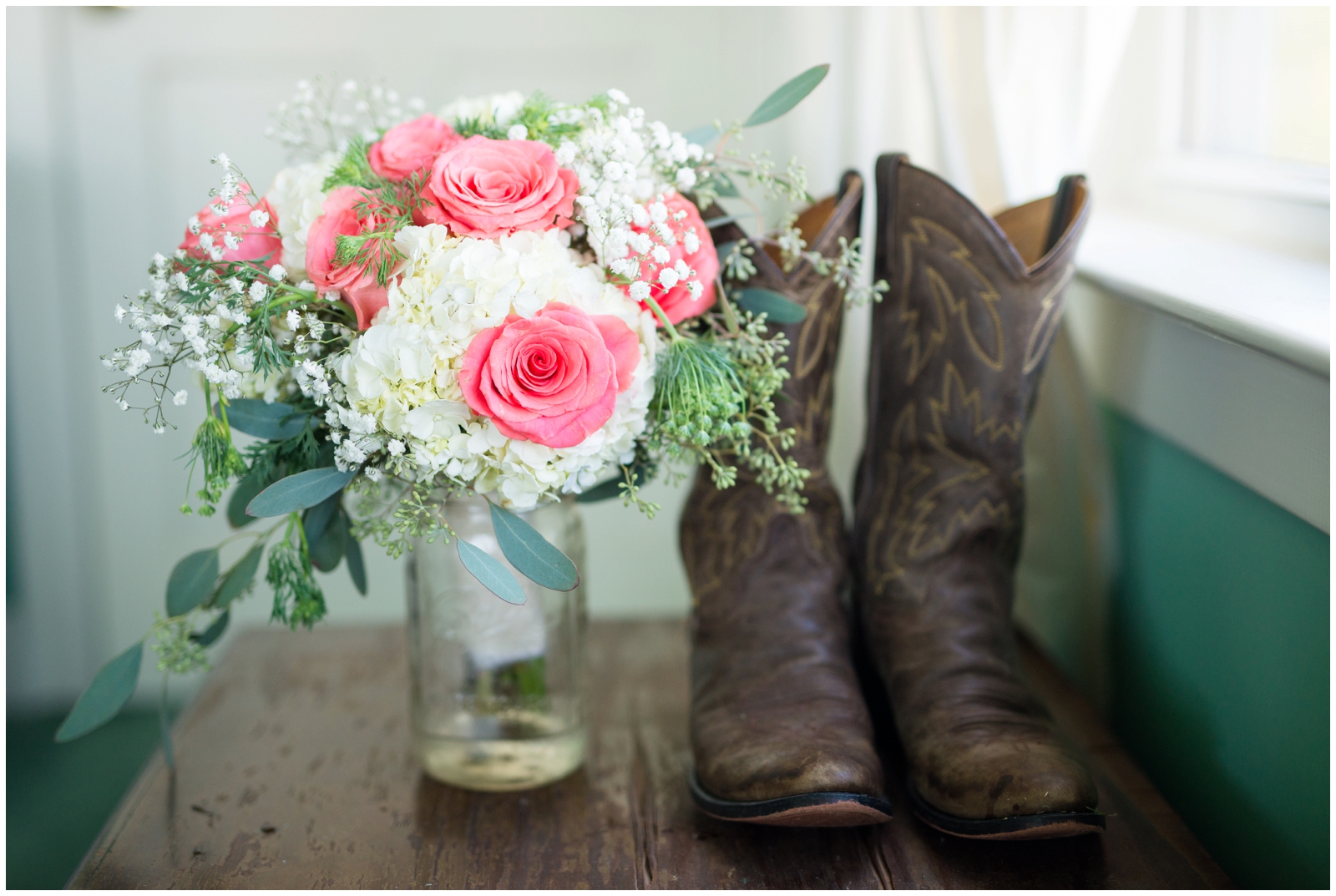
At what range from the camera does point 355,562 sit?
2.44 feet

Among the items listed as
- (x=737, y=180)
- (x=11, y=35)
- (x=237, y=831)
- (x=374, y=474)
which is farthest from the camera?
(x=11, y=35)

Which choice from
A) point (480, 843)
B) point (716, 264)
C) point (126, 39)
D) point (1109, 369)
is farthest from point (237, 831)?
point (126, 39)

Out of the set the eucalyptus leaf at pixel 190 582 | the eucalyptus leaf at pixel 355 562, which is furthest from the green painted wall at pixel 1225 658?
the eucalyptus leaf at pixel 190 582

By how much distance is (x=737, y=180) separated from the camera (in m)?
1.04

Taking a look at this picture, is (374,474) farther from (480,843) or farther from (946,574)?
(946,574)

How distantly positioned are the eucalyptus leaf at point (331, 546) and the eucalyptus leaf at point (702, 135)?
0.41 m

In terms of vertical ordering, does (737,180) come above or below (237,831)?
above

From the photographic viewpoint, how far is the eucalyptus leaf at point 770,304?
2.47 feet

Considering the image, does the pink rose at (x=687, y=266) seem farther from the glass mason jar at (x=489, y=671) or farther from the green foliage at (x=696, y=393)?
the glass mason jar at (x=489, y=671)

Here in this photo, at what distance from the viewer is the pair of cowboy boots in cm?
72

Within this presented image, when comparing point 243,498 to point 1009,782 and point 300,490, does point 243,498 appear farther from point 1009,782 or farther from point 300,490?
point 1009,782

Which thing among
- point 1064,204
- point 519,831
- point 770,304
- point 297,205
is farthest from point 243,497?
point 1064,204

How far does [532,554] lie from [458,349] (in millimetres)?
150

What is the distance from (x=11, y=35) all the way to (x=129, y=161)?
0.20 metres
